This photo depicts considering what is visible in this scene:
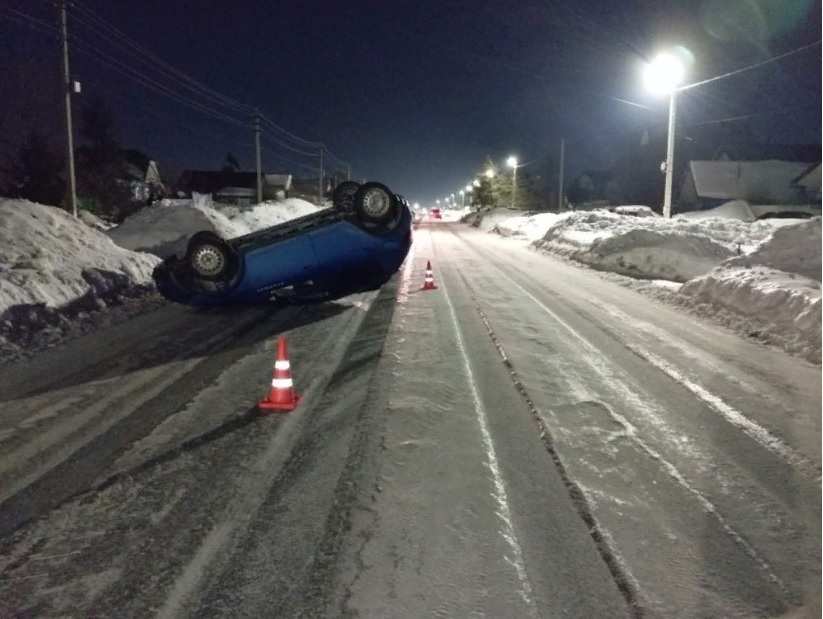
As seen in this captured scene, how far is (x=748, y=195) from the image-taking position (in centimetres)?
5662

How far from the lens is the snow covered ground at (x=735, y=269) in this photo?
9.74 meters

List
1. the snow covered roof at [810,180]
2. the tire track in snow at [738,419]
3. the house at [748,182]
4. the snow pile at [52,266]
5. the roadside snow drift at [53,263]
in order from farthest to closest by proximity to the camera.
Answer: the house at [748,182]
the snow covered roof at [810,180]
the roadside snow drift at [53,263]
the snow pile at [52,266]
the tire track in snow at [738,419]

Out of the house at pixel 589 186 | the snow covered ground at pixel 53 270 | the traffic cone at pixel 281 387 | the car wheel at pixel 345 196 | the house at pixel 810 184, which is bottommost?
the traffic cone at pixel 281 387

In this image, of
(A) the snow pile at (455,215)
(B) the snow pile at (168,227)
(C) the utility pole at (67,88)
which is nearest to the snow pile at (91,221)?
(B) the snow pile at (168,227)

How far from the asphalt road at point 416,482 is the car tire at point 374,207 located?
10.2ft

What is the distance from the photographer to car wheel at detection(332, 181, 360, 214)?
38.0 ft

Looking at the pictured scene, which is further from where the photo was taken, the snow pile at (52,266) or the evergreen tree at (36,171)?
the evergreen tree at (36,171)

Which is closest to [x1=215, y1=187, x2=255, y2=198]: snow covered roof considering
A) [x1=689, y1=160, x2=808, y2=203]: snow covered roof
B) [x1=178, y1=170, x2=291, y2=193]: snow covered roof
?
[x1=178, y1=170, x2=291, y2=193]: snow covered roof

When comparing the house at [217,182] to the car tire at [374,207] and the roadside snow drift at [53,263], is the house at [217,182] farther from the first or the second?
the car tire at [374,207]

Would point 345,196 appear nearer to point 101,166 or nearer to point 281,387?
point 281,387

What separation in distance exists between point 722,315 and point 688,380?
4.61 metres

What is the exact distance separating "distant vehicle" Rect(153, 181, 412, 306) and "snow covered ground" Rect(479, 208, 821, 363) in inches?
231

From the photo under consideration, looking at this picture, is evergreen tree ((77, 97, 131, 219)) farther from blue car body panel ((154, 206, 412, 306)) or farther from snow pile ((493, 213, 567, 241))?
blue car body panel ((154, 206, 412, 306))

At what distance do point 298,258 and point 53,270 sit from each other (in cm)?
455
